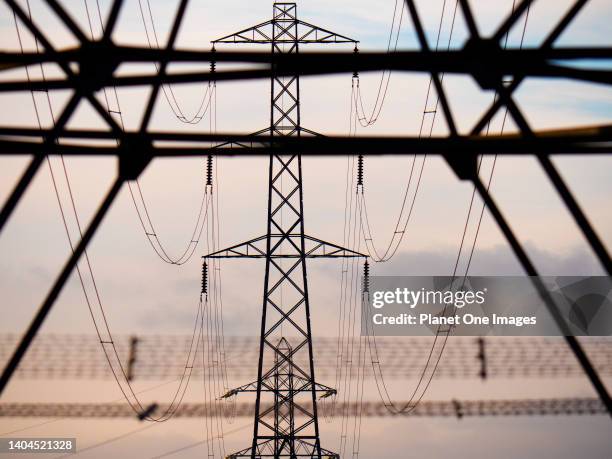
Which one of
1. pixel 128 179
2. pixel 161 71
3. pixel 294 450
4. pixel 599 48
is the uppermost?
pixel 599 48

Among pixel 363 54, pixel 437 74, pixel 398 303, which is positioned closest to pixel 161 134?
pixel 363 54

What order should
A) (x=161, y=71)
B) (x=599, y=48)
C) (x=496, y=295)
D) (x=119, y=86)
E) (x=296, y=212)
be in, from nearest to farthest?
(x=161, y=71)
(x=599, y=48)
(x=119, y=86)
(x=296, y=212)
(x=496, y=295)

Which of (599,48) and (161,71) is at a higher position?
(599,48)

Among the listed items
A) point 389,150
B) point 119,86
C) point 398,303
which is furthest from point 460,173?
point 398,303

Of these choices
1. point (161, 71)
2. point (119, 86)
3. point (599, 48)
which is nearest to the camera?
point (161, 71)

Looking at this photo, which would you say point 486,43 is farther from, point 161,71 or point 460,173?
point 161,71

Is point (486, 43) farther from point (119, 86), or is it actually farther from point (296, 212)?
point (296, 212)

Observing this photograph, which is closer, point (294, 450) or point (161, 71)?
point (161, 71)
